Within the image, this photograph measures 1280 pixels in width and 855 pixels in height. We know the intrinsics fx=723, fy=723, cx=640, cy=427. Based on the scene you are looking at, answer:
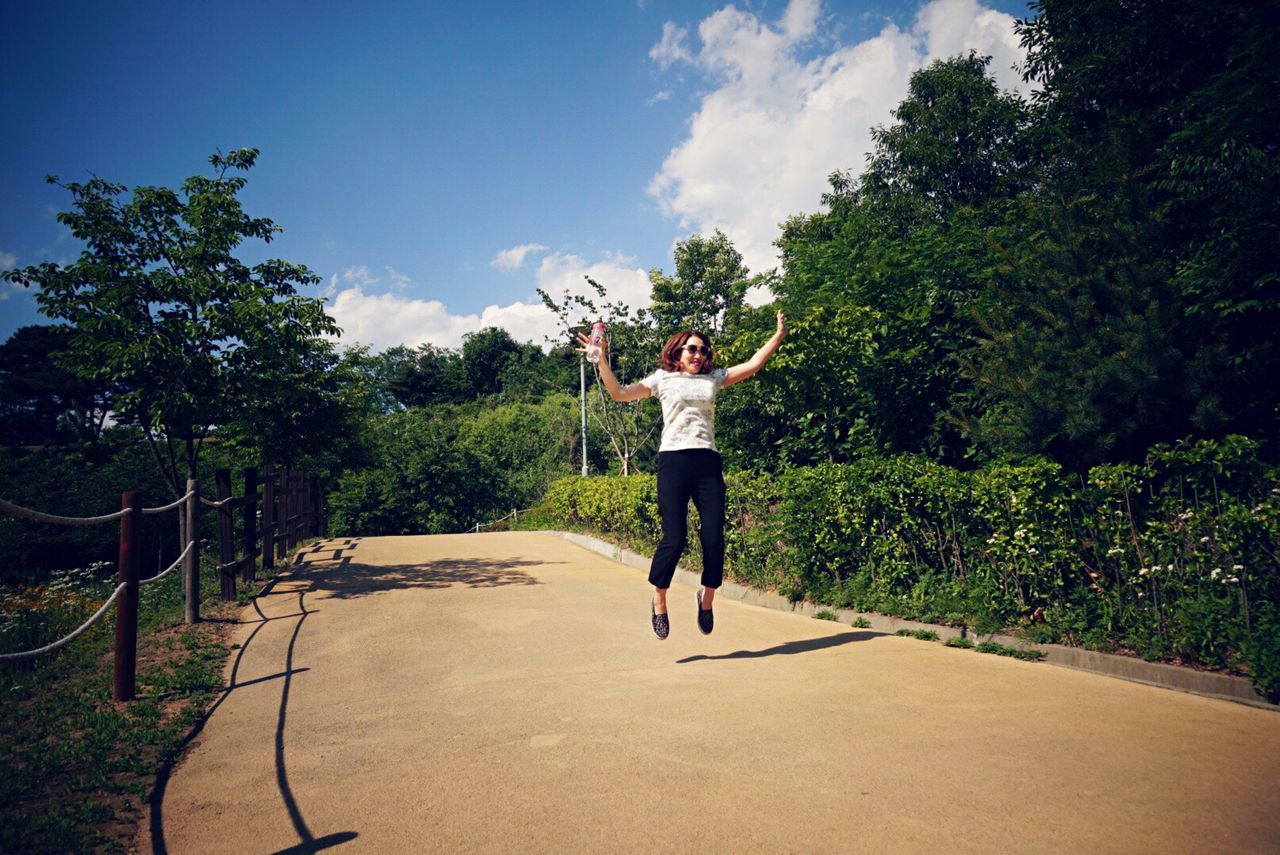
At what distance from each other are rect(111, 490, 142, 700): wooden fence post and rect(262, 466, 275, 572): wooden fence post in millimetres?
6132

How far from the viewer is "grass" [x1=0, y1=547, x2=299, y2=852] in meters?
2.87

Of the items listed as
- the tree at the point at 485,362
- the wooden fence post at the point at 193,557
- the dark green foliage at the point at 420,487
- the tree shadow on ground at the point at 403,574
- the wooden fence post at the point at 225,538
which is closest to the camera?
the wooden fence post at the point at 193,557

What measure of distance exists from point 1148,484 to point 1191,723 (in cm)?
194

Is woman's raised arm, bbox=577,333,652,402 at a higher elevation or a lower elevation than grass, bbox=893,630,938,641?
higher

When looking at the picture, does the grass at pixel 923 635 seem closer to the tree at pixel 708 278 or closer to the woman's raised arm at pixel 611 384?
the woman's raised arm at pixel 611 384

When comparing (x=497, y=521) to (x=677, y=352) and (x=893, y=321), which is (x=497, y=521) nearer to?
(x=893, y=321)

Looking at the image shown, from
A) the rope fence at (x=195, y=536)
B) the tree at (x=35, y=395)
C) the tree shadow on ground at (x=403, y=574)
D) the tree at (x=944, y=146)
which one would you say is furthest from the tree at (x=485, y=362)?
the tree shadow on ground at (x=403, y=574)

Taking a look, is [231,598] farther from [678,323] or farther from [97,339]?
[678,323]

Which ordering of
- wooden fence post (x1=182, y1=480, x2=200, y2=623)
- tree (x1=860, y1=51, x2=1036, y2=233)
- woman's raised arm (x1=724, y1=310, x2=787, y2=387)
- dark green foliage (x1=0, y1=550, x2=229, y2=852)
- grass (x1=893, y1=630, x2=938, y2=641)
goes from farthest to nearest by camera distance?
tree (x1=860, y1=51, x2=1036, y2=233), wooden fence post (x1=182, y1=480, x2=200, y2=623), grass (x1=893, y1=630, x2=938, y2=641), woman's raised arm (x1=724, y1=310, x2=787, y2=387), dark green foliage (x1=0, y1=550, x2=229, y2=852)

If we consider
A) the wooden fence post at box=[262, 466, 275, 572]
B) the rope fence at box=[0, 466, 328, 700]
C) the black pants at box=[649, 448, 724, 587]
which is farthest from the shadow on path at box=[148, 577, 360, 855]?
the wooden fence post at box=[262, 466, 275, 572]

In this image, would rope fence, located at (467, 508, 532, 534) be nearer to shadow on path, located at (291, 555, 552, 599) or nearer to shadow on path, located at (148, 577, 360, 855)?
shadow on path, located at (291, 555, 552, 599)

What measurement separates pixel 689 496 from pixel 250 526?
729cm

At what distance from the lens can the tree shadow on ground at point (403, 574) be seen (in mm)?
9672

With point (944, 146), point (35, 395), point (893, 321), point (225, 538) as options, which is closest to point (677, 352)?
point (225, 538)
